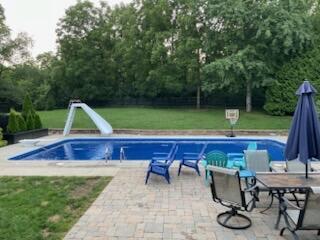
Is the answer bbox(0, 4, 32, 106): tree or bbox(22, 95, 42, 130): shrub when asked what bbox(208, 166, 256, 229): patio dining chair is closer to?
bbox(22, 95, 42, 130): shrub

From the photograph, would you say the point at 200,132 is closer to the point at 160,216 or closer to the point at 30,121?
the point at 30,121

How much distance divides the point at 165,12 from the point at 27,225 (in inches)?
1015

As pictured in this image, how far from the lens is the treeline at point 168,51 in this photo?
2128cm

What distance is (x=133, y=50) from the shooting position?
2867cm

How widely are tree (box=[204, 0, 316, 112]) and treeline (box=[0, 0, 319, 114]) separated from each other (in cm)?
7

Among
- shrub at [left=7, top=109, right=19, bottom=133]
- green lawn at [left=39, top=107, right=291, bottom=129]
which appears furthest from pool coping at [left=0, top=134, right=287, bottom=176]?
green lawn at [left=39, top=107, right=291, bottom=129]

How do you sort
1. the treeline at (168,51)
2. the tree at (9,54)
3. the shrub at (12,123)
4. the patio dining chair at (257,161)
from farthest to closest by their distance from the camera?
the tree at (9,54) → the treeline at (168,51) → the shrub at (12,123) → the patio dining chair at (257,161)

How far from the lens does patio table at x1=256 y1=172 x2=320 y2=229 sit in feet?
14.9

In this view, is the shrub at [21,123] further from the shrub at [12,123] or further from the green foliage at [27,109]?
the green foliage at [27,109]

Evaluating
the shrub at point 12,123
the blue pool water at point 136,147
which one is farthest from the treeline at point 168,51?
the shrub at point 12,123

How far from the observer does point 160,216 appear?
4910mm

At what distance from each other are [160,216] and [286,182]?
2.04 meters

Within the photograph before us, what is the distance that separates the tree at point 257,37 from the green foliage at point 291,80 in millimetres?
675

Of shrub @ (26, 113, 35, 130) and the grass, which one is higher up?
shrub @ (26, 113, 35, 130)
